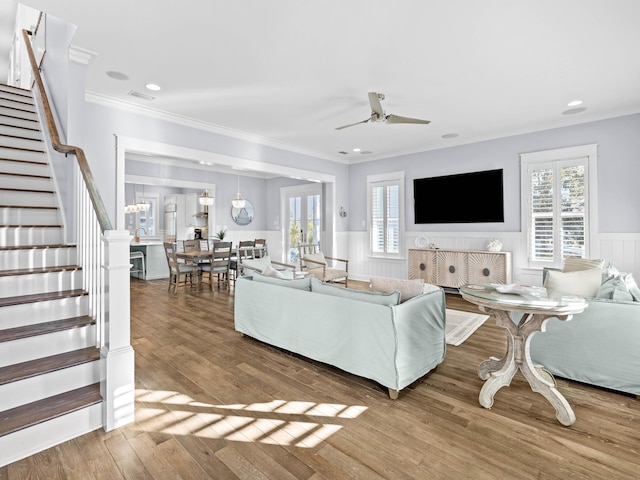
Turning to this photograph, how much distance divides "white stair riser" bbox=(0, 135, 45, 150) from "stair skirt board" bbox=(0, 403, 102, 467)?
130 inches

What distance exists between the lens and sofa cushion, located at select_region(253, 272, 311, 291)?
318cm

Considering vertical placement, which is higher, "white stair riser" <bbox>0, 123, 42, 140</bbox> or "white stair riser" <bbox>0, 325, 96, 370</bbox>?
"white stair riser" <bbox>0, 123, 42, 140</bbox>

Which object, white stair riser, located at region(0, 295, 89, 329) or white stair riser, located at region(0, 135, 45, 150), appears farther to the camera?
white stair riser, located at region(0, 135, 45, 150)

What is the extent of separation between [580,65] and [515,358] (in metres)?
3.12

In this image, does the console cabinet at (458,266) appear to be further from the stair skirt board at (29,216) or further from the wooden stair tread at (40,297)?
the stair skirt board at (29,216)

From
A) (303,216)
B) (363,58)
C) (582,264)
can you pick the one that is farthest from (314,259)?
(582,264)

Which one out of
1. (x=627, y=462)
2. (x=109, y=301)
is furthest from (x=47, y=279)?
(x=627, y=462)

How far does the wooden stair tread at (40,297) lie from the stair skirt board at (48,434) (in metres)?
0.85

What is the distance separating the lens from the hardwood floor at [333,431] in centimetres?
175

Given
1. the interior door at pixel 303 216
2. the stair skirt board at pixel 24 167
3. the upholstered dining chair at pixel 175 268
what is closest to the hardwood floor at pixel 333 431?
the stair skirt board at pixel 24 167

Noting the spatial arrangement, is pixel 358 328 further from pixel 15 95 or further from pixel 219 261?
pixel 15 95

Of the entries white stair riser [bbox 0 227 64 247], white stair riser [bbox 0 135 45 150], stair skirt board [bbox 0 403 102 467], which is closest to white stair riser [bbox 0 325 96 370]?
stair skirt board [bbox 0 403 102 467]

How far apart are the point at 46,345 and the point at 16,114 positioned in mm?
3591

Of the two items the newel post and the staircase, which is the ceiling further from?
the newel post
